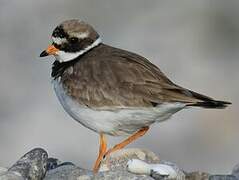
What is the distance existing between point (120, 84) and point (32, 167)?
105 cm

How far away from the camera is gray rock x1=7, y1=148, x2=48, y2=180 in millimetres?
7395

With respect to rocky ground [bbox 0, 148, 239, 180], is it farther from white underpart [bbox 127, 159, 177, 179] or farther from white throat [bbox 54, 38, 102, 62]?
white throat [bbox 54, 38, 102, 62]

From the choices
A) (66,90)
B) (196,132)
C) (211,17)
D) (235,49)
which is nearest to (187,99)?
(66,90)

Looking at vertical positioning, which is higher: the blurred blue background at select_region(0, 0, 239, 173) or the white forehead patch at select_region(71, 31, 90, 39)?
the white forehead patch at select_region(71, 31, 90, 39)

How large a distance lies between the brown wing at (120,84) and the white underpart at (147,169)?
528mm

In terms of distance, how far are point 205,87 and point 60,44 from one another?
7.05 metres

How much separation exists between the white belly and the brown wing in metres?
0.05

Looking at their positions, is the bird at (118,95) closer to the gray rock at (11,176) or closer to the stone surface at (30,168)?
the stone surface at (30,168)

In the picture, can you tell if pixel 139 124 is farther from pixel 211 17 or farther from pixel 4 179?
pixel 211 17

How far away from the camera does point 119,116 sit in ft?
26.0

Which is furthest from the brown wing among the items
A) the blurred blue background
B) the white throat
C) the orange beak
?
the blurred blue background

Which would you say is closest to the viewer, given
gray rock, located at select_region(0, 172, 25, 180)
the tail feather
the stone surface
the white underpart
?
gray rock, located at select_region(0, 172, 25, 180)

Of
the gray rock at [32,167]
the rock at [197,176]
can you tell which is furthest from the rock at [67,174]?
the rock at [197,176]

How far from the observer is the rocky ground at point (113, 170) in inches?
292
